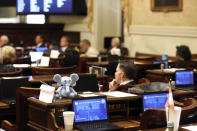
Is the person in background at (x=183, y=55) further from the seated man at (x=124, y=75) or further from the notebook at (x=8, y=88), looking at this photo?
the notebook at (x=8, y=88)

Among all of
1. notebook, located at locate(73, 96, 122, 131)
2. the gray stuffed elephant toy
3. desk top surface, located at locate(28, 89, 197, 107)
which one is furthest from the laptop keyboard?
the gray stuffed elephant toy

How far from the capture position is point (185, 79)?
8.17 m

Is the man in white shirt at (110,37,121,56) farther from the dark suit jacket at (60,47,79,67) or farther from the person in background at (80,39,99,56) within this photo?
the dark suit jacket at (60,47,79,67)

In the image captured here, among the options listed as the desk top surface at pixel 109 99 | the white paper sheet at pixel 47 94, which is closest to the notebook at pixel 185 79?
the desk top surface at pixel 109 99

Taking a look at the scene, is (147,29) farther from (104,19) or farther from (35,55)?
(35,55)

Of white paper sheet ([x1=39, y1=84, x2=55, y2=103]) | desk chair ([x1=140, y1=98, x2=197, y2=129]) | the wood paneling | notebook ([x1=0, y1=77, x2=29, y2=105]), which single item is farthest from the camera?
the wood paneling

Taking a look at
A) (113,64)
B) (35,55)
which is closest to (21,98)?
(113,64)

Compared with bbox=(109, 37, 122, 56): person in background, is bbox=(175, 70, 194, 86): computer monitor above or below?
below

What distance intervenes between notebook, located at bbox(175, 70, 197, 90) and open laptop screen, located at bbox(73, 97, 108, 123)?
335cm

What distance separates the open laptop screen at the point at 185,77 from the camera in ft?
26.5

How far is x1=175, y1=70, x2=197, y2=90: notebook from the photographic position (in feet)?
26.5

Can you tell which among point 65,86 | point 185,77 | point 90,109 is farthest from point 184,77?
point 90,109

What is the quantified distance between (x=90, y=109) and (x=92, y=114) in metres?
0.06

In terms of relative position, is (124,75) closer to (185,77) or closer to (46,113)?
(46,113)
